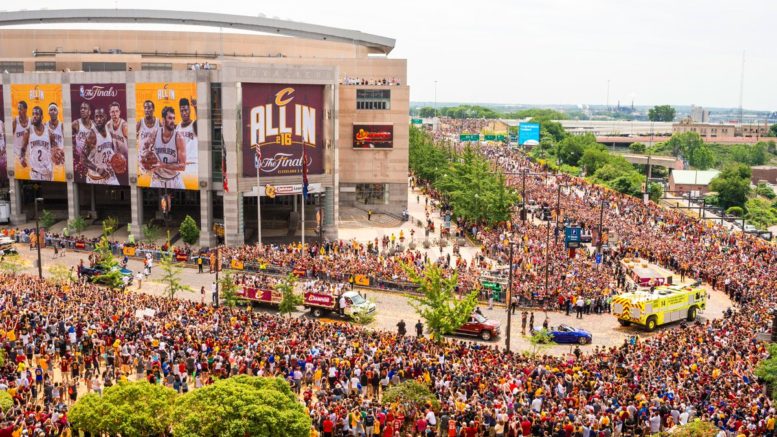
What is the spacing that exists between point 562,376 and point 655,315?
15290 mm

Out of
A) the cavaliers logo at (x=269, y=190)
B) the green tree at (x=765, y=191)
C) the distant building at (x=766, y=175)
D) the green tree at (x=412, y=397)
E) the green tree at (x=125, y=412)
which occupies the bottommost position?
the green tree at (x=765, y=191)

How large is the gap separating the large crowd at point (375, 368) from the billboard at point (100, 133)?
2393cm

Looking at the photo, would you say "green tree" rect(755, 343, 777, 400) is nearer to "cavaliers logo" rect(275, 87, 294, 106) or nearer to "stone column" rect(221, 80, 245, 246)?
"stone column" rect(221, 80, 245, 246)

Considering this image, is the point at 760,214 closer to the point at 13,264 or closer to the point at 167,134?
the point at 167,134

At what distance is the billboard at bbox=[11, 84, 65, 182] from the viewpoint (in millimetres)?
74562

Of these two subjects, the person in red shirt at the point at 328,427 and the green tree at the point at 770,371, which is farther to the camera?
the green tree at the point at 770,371

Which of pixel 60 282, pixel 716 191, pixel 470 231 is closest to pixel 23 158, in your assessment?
pixel 60 282

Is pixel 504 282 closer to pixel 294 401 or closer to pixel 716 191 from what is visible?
pixel 294 401

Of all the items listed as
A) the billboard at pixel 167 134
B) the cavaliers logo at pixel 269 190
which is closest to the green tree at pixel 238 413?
the cavaliers logo at pixel 269 190

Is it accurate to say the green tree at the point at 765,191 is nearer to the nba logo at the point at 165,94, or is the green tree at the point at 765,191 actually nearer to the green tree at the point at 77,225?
the nba logo at the point at 165,94

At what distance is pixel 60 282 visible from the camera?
166 feet

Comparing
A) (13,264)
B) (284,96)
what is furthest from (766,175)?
(13,264)

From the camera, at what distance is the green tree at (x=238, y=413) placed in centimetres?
2473

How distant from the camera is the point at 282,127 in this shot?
70.0 m
